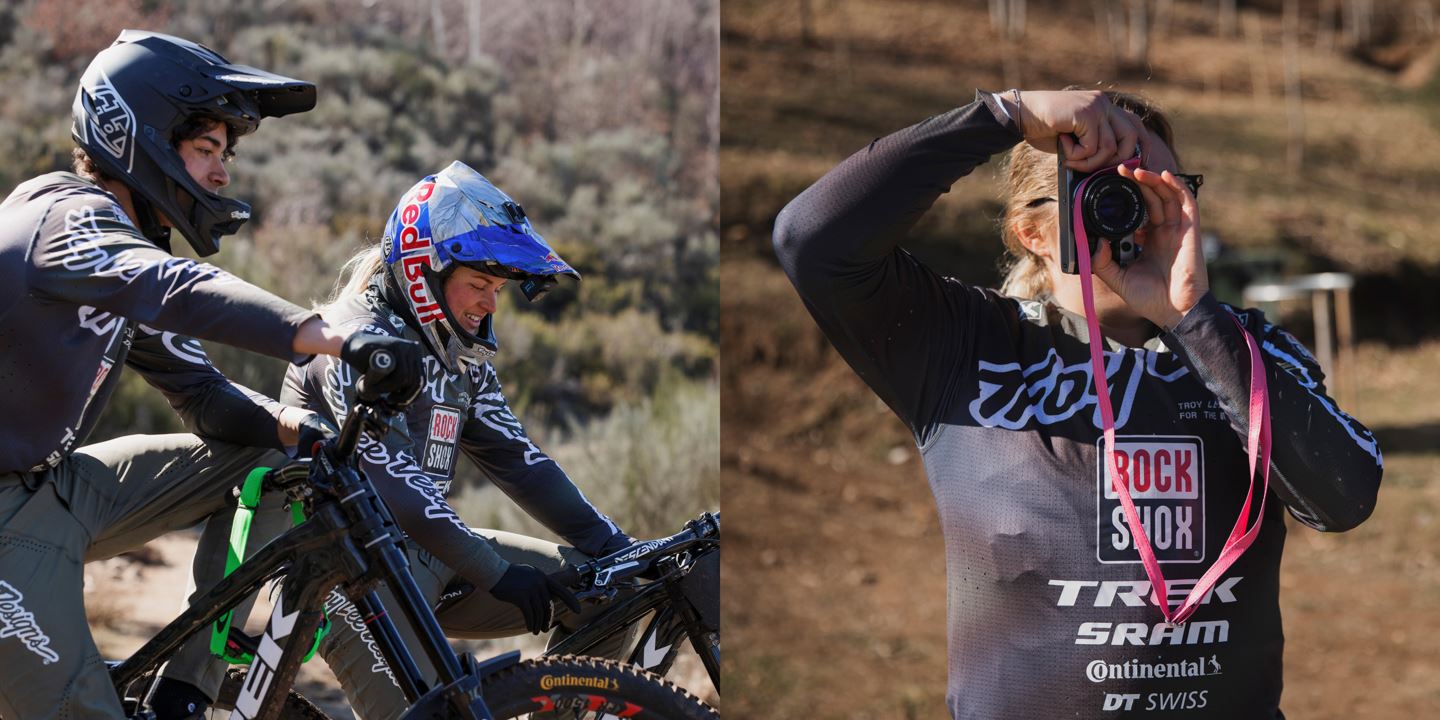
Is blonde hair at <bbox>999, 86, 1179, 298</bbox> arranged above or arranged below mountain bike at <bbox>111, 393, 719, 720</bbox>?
above

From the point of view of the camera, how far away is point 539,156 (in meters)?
7.41

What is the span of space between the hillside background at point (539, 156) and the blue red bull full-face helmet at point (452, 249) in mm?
3761

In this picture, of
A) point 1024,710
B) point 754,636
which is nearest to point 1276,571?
point 1024,710

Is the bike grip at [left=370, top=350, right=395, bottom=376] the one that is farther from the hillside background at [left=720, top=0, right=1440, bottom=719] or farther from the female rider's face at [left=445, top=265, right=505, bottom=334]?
the hillside background at [left=720, top=0, right=1440, bottom=719]

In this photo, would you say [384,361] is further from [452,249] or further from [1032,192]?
[1032,192]

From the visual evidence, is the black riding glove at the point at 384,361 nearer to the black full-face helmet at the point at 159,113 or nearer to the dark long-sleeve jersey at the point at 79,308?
the dark long-sleeve jersey at the point at 79,308

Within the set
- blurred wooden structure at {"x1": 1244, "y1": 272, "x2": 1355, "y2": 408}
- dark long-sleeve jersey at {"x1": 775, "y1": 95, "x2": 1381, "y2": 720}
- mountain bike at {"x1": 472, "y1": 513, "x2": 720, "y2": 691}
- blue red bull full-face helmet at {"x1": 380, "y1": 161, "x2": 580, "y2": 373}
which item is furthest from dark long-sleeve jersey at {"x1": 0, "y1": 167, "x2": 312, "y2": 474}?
blurred wooden structure at {"x1": 1244, "y1": 272, "x2": 1355, "y2": 408}

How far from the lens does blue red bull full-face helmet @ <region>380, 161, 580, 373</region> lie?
121 inches

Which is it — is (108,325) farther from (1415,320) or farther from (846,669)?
(1415,320)

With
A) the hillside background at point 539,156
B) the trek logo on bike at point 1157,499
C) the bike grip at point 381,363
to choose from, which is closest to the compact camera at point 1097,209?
the trek logo on bike at point 1157,499

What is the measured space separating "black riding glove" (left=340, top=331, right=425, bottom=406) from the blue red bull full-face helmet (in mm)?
774

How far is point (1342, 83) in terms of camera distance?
19.5 metres

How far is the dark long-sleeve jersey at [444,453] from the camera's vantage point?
114 inches

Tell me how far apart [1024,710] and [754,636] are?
6868 mm
